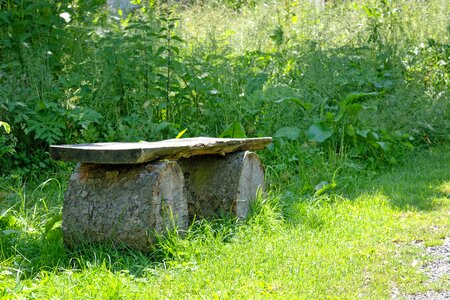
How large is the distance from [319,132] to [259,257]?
3.10 meters

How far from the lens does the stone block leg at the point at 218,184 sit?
5242 mm

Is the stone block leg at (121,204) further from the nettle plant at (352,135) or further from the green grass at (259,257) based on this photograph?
the nettle plant at (352,135)

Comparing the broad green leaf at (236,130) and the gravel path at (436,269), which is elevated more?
the broad green leaf at (236,130)

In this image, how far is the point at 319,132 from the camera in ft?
24.4

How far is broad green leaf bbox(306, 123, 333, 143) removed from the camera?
289 inches

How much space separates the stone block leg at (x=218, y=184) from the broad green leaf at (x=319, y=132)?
207 cm

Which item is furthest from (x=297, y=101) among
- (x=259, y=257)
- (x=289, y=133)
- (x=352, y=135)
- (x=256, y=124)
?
(x=259, y=257)

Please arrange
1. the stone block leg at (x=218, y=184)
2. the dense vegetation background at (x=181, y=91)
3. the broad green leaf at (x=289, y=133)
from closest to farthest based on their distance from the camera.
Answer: the stone block leg at (x=218, y=184) < the dense vegetation background at (x=181, y=91) < the broad green leaf at (x=289, y=133)

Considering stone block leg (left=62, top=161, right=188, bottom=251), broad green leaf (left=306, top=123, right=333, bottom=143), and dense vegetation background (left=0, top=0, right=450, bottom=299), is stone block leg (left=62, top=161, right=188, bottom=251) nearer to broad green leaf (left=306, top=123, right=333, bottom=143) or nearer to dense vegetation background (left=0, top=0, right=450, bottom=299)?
dense vegetation background (left=0, top=0, right=450, bottom=299)

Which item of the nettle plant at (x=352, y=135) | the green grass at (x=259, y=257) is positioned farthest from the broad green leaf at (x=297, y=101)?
the green grass at (x=259, y=257)

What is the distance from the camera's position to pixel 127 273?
4277 millimetres

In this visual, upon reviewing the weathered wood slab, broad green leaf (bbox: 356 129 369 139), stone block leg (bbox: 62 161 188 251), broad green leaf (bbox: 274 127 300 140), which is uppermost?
the weathered wood slab

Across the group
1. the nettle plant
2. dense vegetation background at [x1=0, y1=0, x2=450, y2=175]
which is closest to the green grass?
dense vegetation background at [x1=0, y1=0, x2=450, y2=175]

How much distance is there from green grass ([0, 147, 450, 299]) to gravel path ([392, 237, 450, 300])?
6cm
